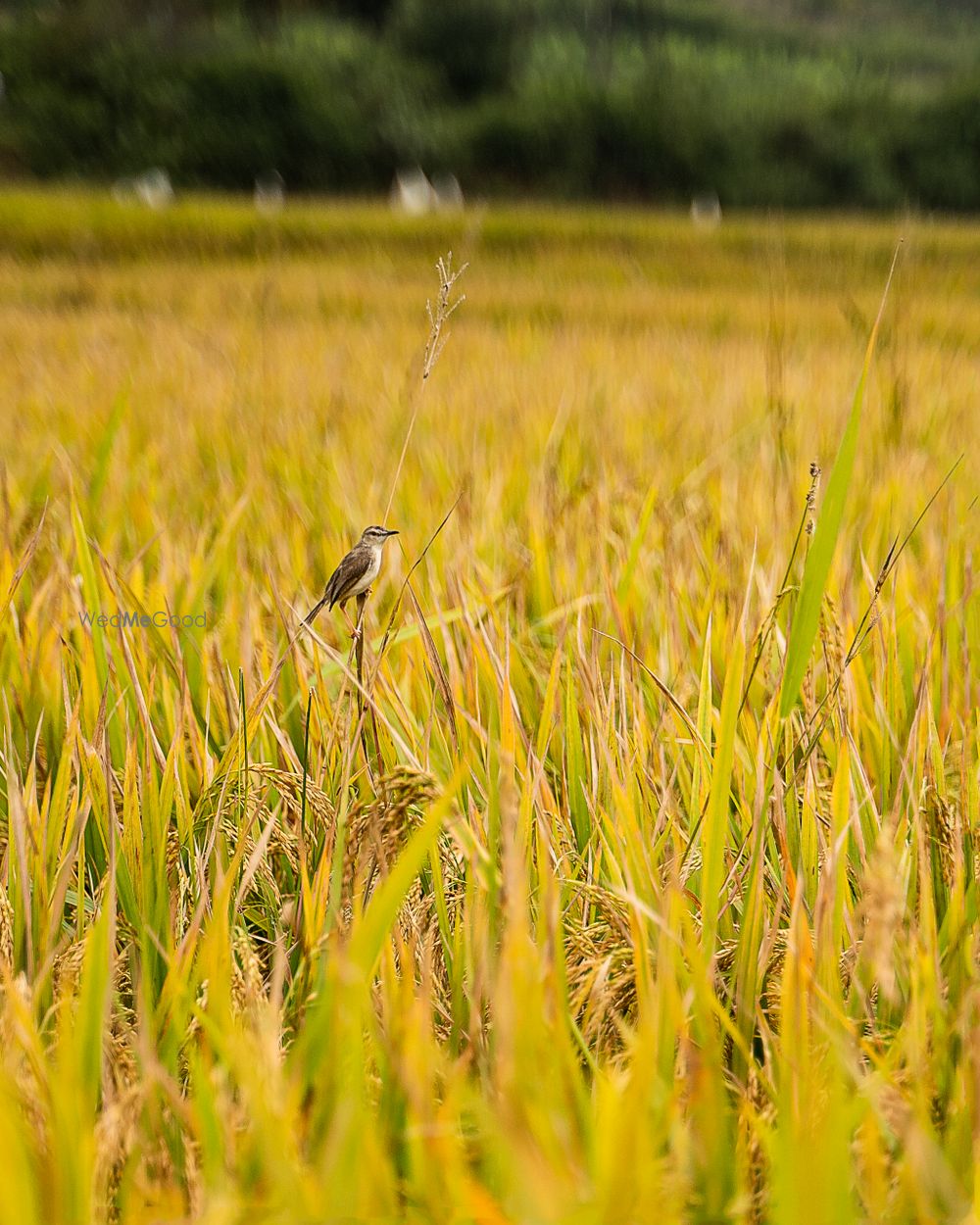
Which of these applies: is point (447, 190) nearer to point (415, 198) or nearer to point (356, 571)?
point (415, 198)

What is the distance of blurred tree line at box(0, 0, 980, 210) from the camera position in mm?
12891

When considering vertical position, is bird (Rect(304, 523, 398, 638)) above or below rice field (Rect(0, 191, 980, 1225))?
above

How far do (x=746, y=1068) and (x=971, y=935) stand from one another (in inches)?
4.9

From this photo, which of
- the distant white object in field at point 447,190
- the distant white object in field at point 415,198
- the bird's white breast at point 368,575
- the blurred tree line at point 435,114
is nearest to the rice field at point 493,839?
the bird's white breast at point 368,575

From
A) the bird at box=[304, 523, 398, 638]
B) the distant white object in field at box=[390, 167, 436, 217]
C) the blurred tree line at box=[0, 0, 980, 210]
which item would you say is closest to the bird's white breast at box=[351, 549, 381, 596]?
the bird at box=[304, 523, 398, 638]

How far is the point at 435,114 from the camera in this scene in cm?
1344

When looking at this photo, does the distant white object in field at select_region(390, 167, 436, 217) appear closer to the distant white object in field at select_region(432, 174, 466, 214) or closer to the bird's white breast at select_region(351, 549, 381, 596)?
the distant white object in field at select_region(432, 174, 466, 214)

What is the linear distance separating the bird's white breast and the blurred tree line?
13.3 meters

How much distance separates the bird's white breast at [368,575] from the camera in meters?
0.47

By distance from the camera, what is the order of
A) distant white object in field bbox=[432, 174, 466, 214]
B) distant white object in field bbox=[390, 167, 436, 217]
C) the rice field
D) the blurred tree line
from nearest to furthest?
the rice field < distant white object in field bbox=[390, 167, 436, 217] < distant white object in field bbox=[432, 174, 466, 214] < the blurred tree line

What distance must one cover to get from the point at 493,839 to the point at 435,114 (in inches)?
587

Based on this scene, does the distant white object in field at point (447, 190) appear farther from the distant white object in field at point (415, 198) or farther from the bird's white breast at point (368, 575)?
the bird's white breast at point (368, 575)

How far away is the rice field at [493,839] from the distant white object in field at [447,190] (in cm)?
1037

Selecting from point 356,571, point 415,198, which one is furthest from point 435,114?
point 356,571
